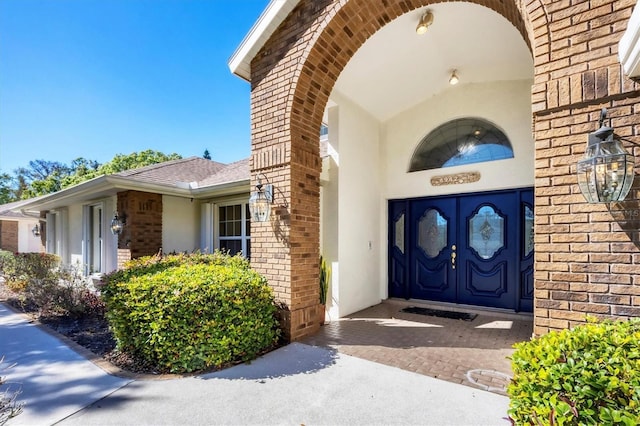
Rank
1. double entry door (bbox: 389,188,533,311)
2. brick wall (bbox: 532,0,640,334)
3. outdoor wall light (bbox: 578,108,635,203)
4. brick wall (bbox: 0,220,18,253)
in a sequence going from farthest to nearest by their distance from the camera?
brick wall (bbox: 0,220,18,253), double entry door (bbox: 389,188,533,311), brick wall (bbox: 532,0,640,334), outdoor wall light (bbox: 578,108,635,203)

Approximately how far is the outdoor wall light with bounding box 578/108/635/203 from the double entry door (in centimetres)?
394

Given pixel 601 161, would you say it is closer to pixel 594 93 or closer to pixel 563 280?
pixel 594 93

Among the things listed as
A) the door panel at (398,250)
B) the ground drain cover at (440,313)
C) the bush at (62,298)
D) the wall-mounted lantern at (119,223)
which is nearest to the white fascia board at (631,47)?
the ground drain cover at (440,313)

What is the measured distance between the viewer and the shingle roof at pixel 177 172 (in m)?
8.00

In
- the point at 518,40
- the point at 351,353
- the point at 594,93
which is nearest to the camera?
the point at 594,93

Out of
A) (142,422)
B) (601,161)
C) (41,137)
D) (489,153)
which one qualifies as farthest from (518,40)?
(41,137)

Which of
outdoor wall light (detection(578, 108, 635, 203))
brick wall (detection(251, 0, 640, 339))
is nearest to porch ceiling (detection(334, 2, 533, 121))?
brick wall (detection(251, 0, 640, 339))

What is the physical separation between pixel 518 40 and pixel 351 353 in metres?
5.42

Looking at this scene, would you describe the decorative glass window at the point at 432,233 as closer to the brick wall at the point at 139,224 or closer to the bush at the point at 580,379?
the bush at the point at 580,379

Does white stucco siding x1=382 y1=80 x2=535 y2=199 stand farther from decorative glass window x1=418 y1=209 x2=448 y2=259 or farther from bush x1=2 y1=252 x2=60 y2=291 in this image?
bush x1=2 y1=252 x2=60 y2=291

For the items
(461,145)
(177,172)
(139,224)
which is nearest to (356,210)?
(461,145)

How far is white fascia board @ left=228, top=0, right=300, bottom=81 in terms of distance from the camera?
461 centimetres

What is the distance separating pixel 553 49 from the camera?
271 cm

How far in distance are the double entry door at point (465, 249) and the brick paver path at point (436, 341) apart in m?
0.62
